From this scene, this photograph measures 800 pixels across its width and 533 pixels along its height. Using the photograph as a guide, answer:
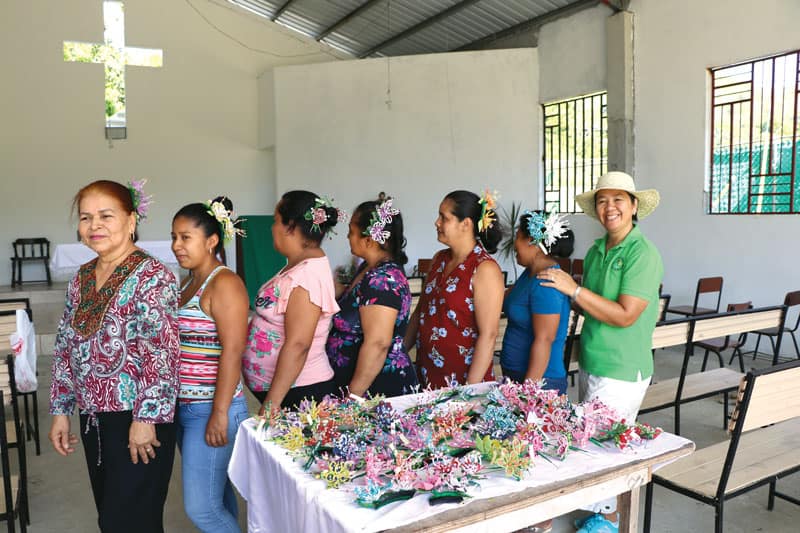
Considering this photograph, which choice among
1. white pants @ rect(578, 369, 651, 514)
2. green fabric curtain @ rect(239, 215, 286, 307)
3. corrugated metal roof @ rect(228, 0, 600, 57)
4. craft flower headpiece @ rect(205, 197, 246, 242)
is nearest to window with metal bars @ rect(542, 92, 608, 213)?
corrugated metal roof @ rect(228, 0, 600, 57)

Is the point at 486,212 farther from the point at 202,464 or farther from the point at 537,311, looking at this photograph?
the point at 202,464

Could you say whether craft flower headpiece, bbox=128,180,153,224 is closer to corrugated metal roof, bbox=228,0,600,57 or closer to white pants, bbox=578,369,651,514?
white pants, bbox=578,369,651,514

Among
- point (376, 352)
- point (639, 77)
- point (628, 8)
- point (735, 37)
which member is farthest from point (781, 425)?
point (628, 8)

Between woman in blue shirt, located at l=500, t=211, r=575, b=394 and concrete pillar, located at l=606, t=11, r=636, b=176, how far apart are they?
560cm

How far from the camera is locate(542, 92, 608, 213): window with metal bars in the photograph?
8.18 m

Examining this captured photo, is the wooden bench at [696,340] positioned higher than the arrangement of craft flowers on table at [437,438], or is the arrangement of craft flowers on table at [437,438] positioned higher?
the arrangement of craft flowers on table at [437,438]

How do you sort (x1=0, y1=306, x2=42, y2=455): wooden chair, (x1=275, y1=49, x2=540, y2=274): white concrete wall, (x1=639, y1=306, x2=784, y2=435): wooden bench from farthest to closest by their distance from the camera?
(x1=275, y1=49, x2=540, y2=274): white concrete wall → (x1=0, y1=306, x2=42, y2=455): wooden chair → (x1=639, y1=306, x2=784, y2=435): wooden bench

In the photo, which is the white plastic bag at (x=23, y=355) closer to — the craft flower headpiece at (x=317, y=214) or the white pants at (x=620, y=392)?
the craft flower headpiece at (x=317, y=214)

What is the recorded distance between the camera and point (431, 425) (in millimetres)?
1617

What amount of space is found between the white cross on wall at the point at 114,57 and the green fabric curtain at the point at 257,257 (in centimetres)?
307

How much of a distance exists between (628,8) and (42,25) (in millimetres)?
8656

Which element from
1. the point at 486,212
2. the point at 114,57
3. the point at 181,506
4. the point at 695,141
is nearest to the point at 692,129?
the point at 695,141

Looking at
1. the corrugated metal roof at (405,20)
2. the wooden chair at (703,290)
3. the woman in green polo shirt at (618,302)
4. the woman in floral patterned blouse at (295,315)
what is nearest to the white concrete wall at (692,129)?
the wooden chair at (703,290)

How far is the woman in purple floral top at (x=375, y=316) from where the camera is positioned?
6.98ft
